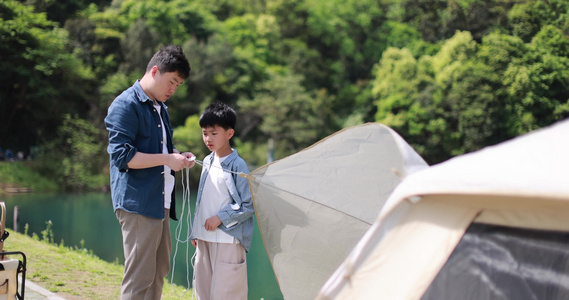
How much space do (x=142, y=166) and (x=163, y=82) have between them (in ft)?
1.37

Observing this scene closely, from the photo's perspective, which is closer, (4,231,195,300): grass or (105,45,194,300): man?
(105,45,194,300): man

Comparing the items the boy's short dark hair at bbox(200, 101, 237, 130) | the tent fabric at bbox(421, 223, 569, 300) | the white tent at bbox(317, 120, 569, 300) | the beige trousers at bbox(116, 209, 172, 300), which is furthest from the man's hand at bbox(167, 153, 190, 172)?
the tent fabric at bbox(421, 223, 569, 300)

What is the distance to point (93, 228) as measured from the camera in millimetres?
10555

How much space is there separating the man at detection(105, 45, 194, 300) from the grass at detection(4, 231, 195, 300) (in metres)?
0.98

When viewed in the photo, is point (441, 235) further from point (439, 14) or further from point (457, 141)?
point (439, 14)

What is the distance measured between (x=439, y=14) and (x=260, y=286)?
22760mm

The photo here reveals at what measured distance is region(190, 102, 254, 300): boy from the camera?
8.32 ft

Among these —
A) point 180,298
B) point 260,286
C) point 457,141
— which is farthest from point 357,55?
point 180,298

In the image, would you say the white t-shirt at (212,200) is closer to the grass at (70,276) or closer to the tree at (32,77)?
the grass at (70,276)

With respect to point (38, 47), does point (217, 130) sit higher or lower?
lower

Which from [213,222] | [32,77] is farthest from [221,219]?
[32,77]

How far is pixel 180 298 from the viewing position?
3.73m

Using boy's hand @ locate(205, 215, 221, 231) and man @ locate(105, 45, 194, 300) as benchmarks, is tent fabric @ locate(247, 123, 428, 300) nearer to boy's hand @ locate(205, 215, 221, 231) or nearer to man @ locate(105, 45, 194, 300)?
boy's hand @ locate(205, 215, 221, 231)

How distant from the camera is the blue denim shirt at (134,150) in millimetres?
2273
